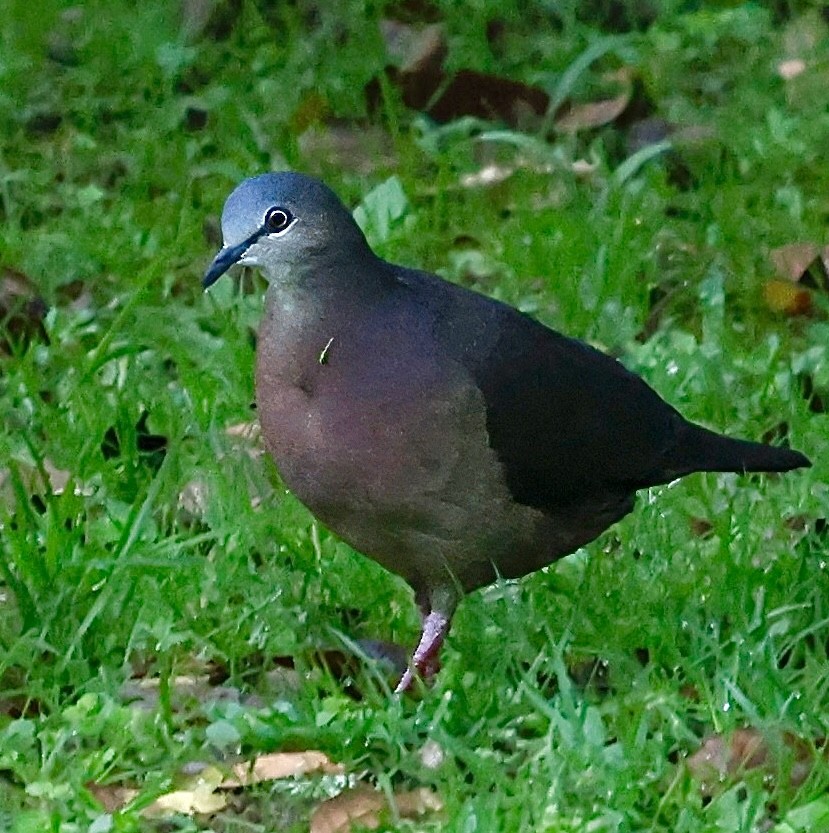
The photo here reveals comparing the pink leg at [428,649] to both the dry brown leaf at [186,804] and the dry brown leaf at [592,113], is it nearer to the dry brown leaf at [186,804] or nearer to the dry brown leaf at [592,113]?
the dry brown leaf at [186,804]

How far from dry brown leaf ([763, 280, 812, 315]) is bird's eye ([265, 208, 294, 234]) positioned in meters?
2.10

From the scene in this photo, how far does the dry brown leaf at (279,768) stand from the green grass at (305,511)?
2 cm

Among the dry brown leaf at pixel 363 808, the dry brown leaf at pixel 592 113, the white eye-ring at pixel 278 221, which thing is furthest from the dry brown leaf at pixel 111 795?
the dry brown leaf at pixel 592 113

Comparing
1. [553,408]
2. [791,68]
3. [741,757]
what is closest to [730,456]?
[553,408]

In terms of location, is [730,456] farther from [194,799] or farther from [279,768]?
[194,799]

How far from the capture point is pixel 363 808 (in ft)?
11.0

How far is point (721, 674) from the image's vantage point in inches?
143

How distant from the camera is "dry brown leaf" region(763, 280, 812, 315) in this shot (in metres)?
5.47

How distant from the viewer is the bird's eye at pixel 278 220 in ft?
12.4

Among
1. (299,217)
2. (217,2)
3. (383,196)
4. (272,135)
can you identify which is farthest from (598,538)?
(217,2)

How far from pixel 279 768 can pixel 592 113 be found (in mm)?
3665

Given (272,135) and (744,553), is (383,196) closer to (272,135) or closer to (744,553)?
(272,135)

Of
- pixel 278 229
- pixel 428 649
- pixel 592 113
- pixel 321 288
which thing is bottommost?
pixel 428 649

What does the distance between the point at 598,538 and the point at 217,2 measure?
3.69m
